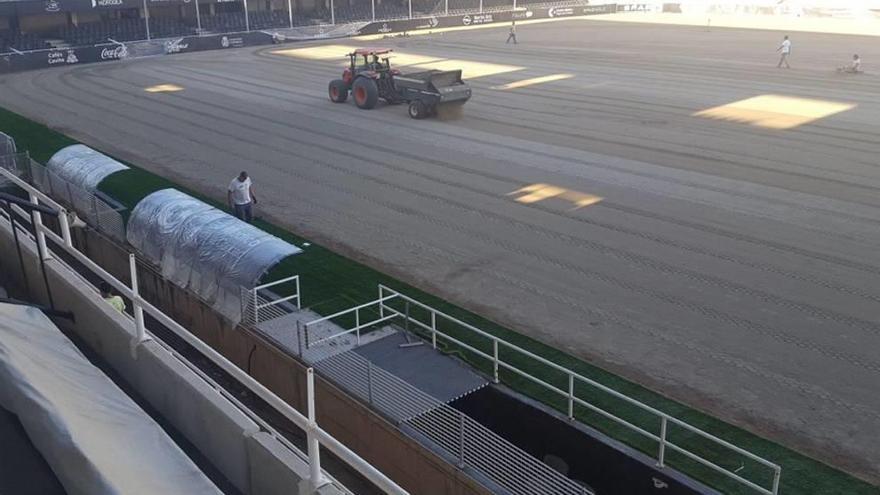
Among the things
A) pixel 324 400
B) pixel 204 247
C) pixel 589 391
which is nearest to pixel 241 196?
pixel 204 247

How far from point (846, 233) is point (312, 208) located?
37.7ft

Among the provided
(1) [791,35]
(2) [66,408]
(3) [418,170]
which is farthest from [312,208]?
(1) [791,35]

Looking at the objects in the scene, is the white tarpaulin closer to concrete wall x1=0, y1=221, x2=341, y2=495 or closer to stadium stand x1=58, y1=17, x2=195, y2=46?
concrete wall x1=0, y1=221, x2=341, y2=495

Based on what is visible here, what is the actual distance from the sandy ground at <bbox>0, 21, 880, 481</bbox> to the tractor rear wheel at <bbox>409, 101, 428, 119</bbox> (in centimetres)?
59

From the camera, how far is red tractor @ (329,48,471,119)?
28.1 meters

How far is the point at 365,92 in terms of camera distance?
2997 cm

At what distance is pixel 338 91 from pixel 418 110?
443 centimetres

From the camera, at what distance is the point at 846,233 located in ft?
55.1

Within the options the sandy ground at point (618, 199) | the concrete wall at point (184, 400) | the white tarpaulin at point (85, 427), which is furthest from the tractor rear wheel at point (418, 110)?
the white tarpaulin at point (85, 427)

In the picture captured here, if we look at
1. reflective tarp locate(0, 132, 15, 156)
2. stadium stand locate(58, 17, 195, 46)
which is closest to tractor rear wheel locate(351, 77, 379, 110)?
reflective tarp locate(0, 132, 15, 156)

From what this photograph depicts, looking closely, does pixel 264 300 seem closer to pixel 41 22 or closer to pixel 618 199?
pixel 618 199

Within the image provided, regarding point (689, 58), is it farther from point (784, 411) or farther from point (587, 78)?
point (784, 411)

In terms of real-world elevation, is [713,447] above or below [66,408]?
below

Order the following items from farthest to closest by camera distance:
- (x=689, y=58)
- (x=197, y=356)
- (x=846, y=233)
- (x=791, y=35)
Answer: (x=791, y=35), (x=689, y=58), (x=846, y=233), (x=197, y=356)
